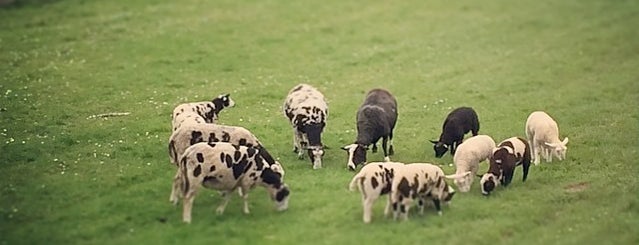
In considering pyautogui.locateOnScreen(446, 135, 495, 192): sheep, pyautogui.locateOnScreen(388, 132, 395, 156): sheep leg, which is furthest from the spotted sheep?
pyautogui.locateOnScreen(388, 132, 395, 156): sheep leg

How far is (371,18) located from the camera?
3466cm

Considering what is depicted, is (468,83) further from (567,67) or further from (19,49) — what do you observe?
(19,49)

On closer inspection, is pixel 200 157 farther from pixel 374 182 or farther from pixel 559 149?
pixel 559 149

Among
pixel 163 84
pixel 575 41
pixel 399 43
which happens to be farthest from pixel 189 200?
pixel 575 41

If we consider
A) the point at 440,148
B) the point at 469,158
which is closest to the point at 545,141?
the point at 440,148

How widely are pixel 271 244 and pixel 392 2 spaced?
23.1 meters

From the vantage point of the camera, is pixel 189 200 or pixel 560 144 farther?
pixel 560 144

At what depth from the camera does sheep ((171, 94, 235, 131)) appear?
62.0 ft

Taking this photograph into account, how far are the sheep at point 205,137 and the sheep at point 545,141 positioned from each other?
17.9ft

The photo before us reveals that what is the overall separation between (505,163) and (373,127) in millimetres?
2920

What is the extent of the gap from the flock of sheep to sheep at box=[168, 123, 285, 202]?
0.02m

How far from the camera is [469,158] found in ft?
58.7

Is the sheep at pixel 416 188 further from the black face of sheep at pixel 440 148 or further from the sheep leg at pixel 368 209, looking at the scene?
the black face of sheep at pixel 440 148

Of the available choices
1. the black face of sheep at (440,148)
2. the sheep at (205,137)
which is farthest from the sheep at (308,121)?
the black face of sheep at (440,148)
